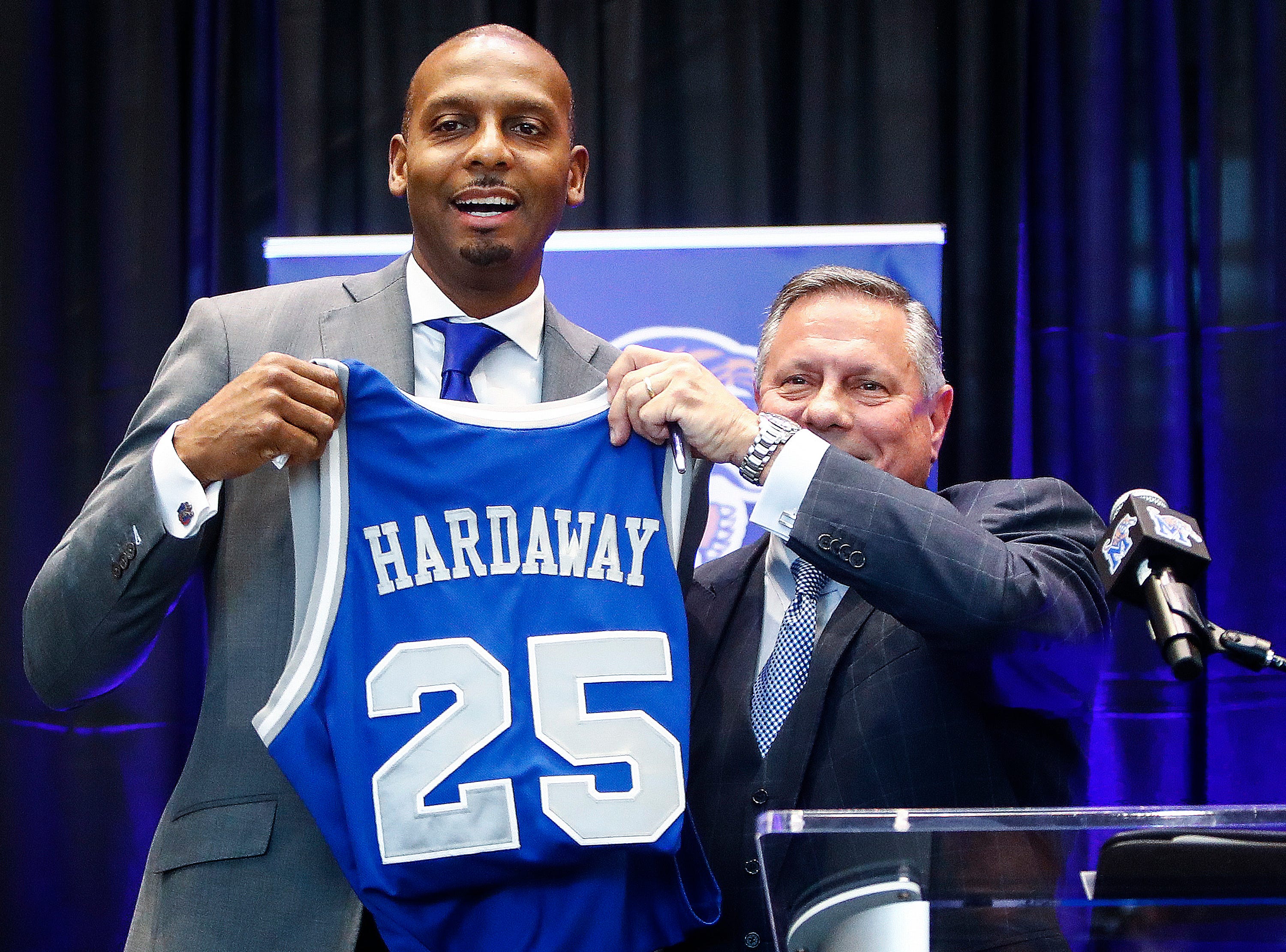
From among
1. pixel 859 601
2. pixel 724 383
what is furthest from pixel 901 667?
pixel 724 383

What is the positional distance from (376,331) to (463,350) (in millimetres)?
124

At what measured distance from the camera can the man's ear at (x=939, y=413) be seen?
7.43 feet

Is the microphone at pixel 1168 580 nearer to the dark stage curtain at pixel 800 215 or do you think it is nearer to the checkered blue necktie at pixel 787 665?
the checkered blue necktie at pixel 787 665

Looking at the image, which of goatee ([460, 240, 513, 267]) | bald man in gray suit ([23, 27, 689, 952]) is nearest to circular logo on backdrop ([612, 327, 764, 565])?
bald man in gray suit ([23, 27, 689, 952])

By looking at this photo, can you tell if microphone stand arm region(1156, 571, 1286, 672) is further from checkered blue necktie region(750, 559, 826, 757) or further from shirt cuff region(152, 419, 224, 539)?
shirt cuff region(152, 419, 224, 539)

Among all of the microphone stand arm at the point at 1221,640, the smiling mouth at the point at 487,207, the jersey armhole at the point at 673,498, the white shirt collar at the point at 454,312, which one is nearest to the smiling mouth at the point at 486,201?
the smiling mouth at the point at 487,207

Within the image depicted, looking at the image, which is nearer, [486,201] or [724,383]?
[486,201]

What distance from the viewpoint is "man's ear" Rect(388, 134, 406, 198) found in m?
2.09

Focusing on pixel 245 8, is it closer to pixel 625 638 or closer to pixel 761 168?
A: pixel 761 168

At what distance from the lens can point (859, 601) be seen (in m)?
2.01

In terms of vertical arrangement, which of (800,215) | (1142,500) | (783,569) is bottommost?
(783,569)

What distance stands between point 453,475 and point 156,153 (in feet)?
7.33

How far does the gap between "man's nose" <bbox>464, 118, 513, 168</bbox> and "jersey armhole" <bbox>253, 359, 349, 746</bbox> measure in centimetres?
37

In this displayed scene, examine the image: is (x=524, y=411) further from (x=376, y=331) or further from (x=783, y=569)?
(x=783, y=569)
